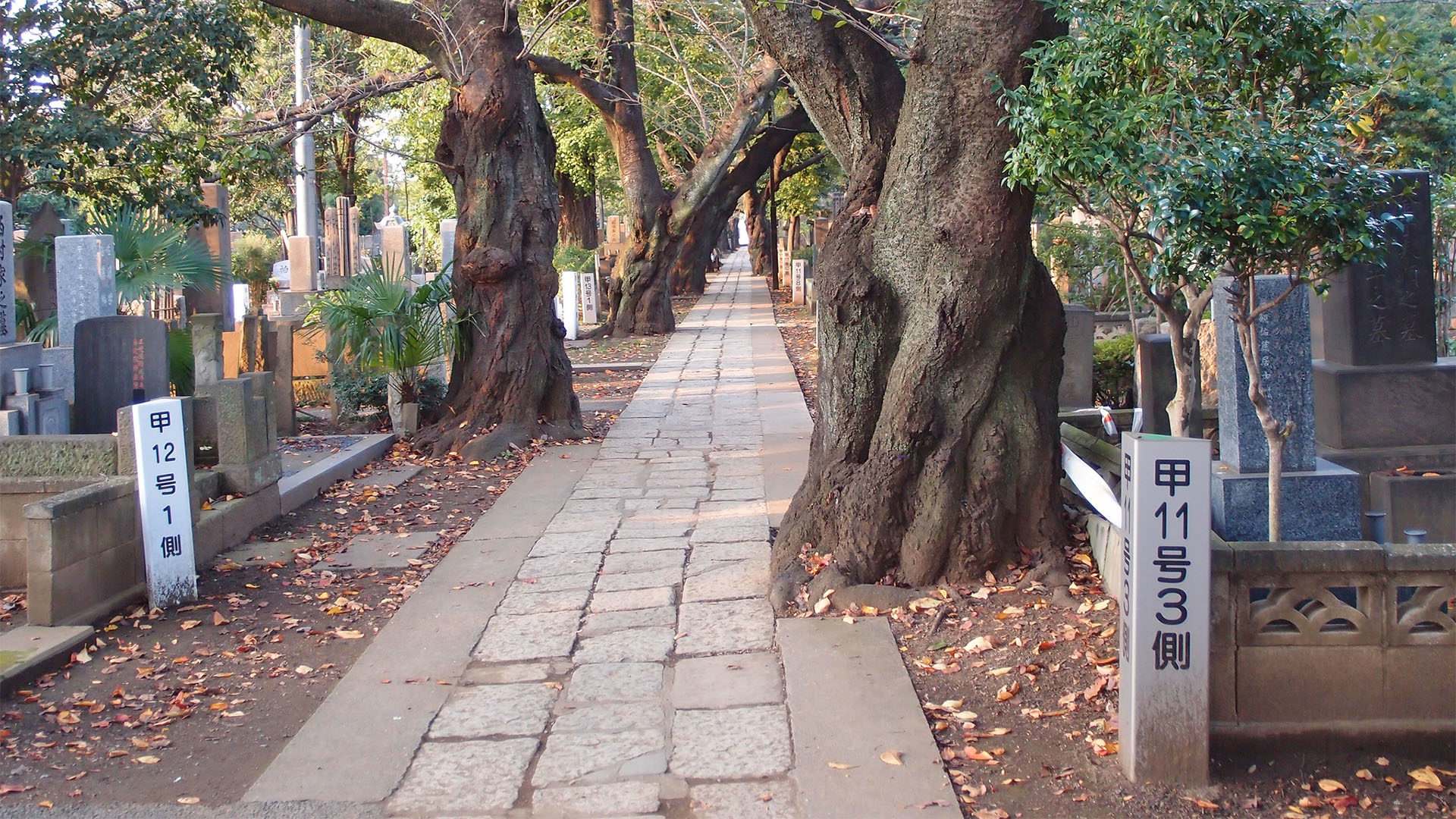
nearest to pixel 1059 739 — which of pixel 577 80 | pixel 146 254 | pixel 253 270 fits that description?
pixel 146 254

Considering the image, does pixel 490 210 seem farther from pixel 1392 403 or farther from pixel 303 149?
pixel 303 149

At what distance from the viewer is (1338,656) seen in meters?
4.36

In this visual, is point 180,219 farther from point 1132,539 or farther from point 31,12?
point 1132,539

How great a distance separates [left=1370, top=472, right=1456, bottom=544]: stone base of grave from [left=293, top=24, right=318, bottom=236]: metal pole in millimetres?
13538

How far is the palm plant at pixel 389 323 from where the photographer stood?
11.1 meters

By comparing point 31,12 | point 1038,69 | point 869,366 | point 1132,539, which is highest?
point 31,12

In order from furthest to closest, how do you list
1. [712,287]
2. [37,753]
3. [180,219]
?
[712,287], [180,219], [37,753]

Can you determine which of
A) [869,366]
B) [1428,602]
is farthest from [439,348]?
[1428,602]

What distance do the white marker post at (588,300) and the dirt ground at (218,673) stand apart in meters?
16.4

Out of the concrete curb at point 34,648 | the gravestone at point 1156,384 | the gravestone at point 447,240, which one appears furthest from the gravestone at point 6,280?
the gravestone at point 1156,384

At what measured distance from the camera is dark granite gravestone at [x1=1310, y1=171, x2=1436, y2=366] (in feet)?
25.2

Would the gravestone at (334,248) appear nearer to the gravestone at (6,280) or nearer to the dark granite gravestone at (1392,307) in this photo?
the gravestone at (6,280)

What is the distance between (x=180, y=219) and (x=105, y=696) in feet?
27.6

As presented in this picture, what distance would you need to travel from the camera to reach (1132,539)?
4043mm
